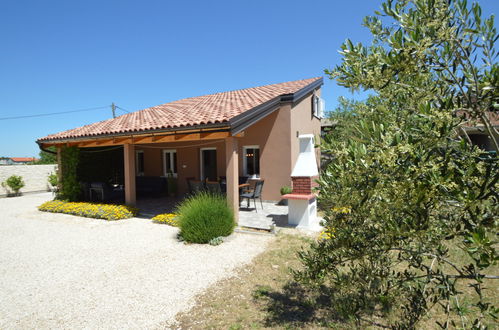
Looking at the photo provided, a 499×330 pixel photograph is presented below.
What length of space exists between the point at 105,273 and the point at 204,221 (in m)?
2.65

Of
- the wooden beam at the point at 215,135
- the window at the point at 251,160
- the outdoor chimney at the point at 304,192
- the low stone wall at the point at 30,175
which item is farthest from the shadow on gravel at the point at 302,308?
the low stone wall at the point at 30,175

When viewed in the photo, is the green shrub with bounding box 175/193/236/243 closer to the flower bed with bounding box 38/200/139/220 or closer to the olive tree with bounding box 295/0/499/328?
the flower bed with bounding box 38/200/139/220

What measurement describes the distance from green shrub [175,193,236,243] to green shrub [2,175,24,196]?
60.5 feet

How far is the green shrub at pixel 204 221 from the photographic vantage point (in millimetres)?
7020

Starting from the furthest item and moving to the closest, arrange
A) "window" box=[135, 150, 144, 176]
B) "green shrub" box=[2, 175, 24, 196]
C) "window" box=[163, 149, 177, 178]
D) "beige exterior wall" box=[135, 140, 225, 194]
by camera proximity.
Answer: "green shrub" box=[2, 175, 24, 196] → "window" box=[135, 150, 144, 176] → "window" box=[163, 149, 177, 178] → "beige exterior wall" box=[135, 140, 225, 194]

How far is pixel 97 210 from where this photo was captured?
1046cm

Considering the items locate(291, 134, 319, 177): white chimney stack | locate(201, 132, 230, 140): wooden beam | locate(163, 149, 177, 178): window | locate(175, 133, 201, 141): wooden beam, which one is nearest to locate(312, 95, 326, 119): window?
locate(291, 134, 319, 177): white chimney stack

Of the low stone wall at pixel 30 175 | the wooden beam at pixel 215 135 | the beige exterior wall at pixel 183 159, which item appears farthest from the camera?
the low stone wall at pixel 30 175

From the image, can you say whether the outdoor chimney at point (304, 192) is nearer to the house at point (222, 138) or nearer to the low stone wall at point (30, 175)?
the house at point (222, 138)

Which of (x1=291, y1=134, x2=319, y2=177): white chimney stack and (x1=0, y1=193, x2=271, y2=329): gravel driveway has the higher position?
(x1=291, y1=134, x2=319, y2=177): white chimney stack

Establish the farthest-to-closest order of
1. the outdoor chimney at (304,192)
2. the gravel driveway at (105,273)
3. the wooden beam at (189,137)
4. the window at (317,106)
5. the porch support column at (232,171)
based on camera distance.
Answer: the window at (317,106)
the wooden beam at (189,137)
the outdoor chimney at (304,192)
the porch support column at (232,171)
the gravel driveway at (105,273)

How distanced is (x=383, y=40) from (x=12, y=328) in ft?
19.8

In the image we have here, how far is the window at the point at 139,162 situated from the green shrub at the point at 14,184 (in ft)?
32.2

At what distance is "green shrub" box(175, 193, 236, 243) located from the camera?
7.02m
